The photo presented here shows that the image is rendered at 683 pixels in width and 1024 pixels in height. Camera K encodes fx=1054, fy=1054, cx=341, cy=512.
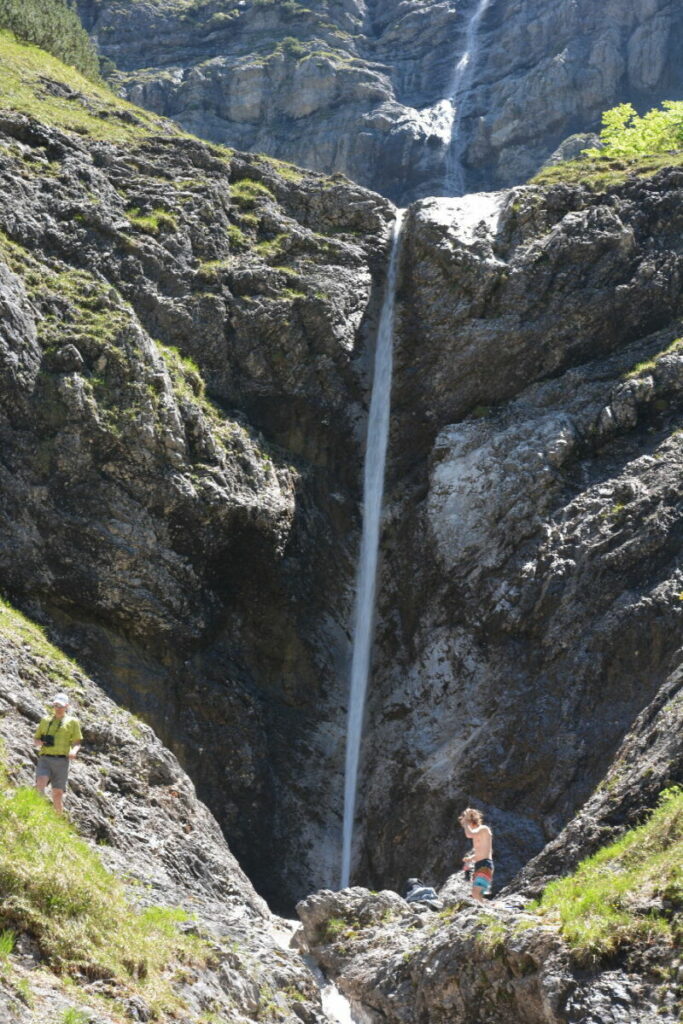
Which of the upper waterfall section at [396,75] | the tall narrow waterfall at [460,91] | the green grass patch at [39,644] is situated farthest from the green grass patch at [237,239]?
the tall narrow waterfall at [460,91]

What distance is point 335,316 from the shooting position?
29875 mm

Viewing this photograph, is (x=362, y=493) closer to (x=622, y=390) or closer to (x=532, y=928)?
(x=622, y=390)

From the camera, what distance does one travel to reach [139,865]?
14.8 m

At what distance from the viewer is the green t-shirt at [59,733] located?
44.7 ft

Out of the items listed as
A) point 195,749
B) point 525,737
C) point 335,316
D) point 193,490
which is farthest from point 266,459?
point 525,737

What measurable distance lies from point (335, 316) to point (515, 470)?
7439 millimetres

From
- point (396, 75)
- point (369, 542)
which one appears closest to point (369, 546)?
point (369, 542)

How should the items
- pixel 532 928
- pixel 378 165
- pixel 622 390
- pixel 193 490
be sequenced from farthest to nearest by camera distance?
pixel 378 165, pixel 622 390, pixel 193 490, pixel 532 928

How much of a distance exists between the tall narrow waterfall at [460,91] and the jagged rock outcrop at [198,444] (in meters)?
30.8

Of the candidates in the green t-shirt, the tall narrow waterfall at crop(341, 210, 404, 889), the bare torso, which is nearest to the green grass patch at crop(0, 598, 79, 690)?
the green t-shirt

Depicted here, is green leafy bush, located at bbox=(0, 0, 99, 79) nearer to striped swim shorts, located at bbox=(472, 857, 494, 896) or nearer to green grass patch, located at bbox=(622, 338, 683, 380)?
green grass patch, located at bbox=(622, 338, 683, 380)

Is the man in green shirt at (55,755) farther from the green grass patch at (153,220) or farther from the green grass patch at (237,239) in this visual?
the green grass patch at (237,239)

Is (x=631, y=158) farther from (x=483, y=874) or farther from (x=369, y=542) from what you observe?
(x=483, y=874)

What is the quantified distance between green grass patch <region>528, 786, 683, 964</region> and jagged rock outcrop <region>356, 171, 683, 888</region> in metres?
6.49
